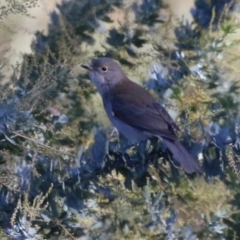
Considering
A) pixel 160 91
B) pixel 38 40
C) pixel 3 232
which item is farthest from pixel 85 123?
pixel 3 232

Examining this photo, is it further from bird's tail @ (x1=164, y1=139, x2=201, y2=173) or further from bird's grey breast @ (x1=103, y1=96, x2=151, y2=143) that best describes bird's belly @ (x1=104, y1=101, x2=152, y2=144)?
bird's tail @ (x1=164, y1=139, x2=201, y2=173)

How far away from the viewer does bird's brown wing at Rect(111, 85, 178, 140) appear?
3.37 m

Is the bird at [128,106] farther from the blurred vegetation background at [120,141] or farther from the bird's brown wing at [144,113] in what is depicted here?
the blurred vegetation background at [120,141]

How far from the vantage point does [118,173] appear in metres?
2.53

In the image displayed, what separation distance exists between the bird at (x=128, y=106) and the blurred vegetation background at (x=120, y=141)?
11cm

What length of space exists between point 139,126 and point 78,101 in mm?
486

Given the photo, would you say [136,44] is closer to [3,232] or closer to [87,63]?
[87,63]

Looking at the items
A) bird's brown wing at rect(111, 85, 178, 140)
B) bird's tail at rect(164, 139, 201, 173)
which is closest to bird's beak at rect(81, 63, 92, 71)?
bird's brown wing at rect(111, 85, 178, 140)

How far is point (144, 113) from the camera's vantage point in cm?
381

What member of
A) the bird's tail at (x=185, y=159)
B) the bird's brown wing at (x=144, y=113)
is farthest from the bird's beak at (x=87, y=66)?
the bird's tail at (x=185, y=159)

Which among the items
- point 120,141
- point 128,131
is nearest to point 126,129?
point 128,131

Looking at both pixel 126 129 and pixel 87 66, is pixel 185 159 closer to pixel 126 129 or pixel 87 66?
pixel 126 129

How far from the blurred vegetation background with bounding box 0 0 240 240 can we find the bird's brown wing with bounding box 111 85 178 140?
0.09 metres

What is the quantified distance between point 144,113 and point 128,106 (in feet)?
0.80
